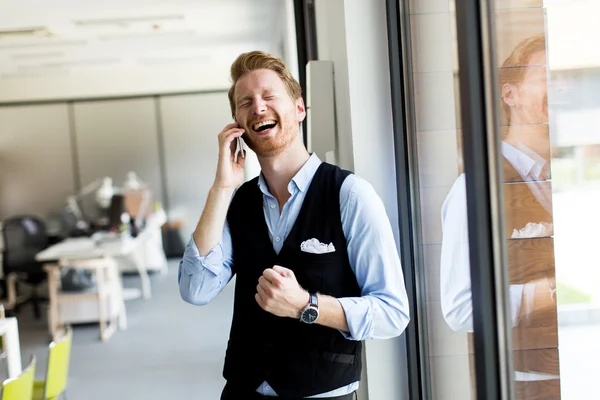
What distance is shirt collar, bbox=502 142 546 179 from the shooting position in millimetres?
1275

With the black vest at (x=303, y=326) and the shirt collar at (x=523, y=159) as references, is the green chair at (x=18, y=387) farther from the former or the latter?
A: the shirt collar at (x=523, y=159)

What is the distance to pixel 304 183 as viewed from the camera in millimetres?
1708

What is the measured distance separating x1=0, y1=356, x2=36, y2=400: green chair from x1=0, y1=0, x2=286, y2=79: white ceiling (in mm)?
3886

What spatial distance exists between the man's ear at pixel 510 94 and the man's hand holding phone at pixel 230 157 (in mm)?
736

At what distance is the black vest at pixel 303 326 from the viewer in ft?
5.28

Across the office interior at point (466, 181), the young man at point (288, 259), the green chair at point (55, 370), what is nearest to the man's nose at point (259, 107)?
the young man at point (288, 259)

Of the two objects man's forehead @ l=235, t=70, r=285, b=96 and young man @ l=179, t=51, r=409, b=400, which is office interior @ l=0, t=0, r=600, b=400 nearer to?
young man @ l=179, t=51, r=409, b=400

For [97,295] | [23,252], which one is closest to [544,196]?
[97,295]

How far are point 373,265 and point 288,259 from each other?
0.22 m

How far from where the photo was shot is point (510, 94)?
1.31 m

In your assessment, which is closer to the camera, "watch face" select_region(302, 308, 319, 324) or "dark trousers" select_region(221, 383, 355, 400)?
"watch face" select_region(302, 308, 319, 324)

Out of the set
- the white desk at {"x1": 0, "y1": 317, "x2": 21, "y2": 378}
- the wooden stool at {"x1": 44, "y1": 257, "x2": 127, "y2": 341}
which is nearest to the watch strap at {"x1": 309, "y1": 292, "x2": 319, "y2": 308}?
the white desk at {"x1": 0, "y1": 317, "x2": 21, "y2": 378}

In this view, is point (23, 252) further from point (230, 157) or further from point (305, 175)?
point (305, 175)

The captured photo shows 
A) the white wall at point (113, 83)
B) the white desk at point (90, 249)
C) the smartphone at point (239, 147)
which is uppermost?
the white wall at point (113, 83)
